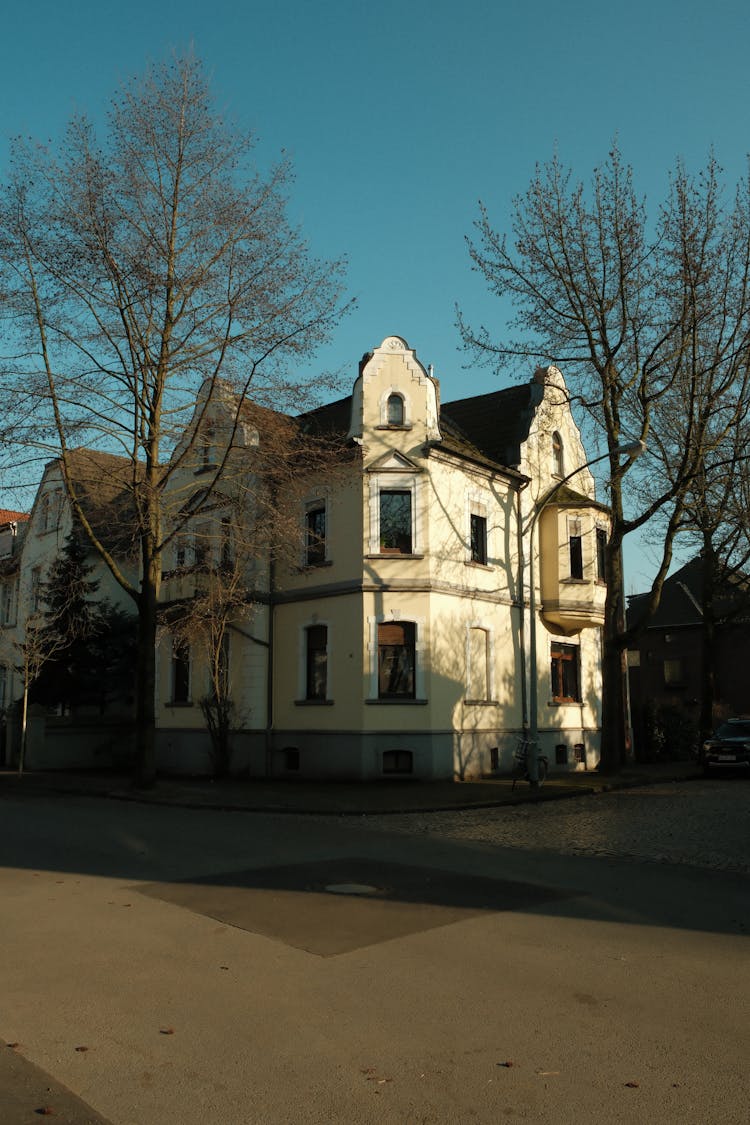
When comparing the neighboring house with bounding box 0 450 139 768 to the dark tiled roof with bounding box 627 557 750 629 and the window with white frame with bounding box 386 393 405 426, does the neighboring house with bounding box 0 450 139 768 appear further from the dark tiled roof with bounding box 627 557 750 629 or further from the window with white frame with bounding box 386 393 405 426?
the dark tiled roof with bounding box 627 557 750 629

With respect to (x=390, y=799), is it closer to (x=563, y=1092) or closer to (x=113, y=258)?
(x=113, y=258)

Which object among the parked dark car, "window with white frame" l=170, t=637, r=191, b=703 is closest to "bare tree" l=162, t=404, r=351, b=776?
"window with white frame" l=170, t=637, r=191, b=703

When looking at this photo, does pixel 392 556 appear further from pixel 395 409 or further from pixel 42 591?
pixel 42 591

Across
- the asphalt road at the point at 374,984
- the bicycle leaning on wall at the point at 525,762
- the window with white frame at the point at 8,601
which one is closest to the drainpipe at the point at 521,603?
the bicycle leaning on wall at the point at 525,762

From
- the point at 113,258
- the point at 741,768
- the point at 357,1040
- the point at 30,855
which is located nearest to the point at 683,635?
the point at 741,768

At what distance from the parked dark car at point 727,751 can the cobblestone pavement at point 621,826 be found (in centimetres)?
549

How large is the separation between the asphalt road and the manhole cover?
0.06m

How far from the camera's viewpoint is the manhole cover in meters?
9.61

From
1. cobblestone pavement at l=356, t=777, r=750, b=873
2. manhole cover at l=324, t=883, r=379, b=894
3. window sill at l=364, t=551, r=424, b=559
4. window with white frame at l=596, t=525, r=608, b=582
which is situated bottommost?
cobblestone pavement at l=356, t=777, r=750, b=873

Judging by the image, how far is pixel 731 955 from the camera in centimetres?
725

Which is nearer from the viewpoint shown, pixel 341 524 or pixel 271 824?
pixel 271 824

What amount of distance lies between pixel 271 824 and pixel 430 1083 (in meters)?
11.9

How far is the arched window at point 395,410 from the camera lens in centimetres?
2627

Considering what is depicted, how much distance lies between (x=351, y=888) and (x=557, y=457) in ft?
77.7
